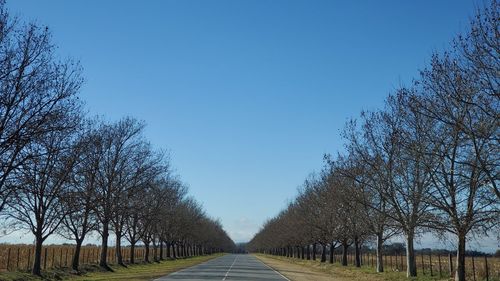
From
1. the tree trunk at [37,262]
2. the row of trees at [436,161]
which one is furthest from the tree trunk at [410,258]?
the tree trunk at [37,262]

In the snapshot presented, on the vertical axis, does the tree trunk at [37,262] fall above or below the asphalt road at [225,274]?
above

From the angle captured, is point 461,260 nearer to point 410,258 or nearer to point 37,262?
point 410,258

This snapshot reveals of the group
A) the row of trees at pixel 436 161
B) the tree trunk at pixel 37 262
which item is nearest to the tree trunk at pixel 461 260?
the row of trees at pixel 436 161

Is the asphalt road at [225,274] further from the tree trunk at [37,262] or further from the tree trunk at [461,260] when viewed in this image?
the tree trunk at [461,260]

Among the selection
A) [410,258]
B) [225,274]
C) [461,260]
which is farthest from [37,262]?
[461,260]

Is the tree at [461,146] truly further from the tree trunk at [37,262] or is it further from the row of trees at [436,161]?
the tree trunk at [37,262]

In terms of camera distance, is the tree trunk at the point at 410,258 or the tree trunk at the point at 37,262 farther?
the tree trunk at the point at 410,258

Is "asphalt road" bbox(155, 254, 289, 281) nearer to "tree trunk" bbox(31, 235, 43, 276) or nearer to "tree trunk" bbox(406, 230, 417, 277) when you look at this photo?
"tree trunk" bbox(31, 235, 43, 276)

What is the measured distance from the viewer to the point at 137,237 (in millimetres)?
63781

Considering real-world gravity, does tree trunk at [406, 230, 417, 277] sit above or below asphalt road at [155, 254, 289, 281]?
above

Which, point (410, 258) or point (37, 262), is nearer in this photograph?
point (37, 262)

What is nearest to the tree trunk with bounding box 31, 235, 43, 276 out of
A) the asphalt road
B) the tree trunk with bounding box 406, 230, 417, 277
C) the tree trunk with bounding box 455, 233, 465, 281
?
the asphalt road

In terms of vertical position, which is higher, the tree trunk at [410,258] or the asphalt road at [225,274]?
the tree trunk at [410,258]

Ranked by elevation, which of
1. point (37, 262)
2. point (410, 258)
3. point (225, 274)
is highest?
point (410, 258)
